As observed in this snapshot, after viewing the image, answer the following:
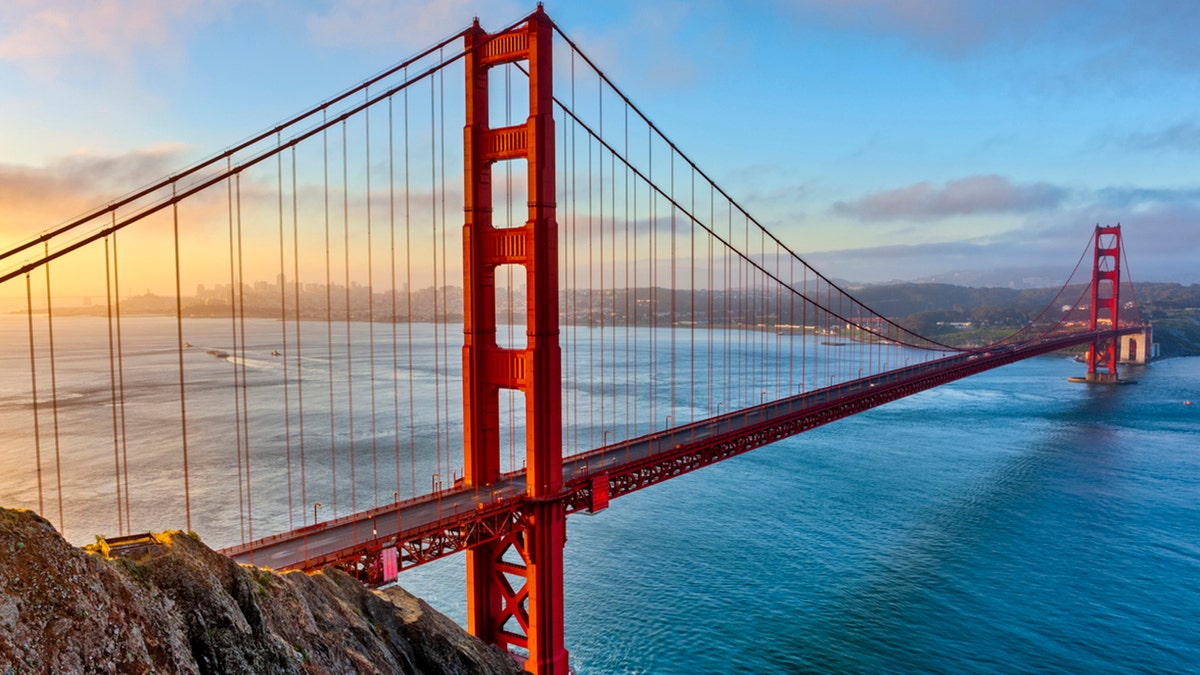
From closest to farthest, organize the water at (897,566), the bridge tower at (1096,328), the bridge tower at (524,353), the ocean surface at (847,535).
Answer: the bridge tower at (524,353)
the water at (897,566)
the ocean surface at (847,535)
the bridge tower at (1096,328)

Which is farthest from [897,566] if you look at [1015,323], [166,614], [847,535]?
[1015,323]

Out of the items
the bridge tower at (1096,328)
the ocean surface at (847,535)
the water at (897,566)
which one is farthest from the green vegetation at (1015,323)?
the water at (897,566)

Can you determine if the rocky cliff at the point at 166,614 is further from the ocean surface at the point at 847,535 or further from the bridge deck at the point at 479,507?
the ocean surface at the point at 847,535

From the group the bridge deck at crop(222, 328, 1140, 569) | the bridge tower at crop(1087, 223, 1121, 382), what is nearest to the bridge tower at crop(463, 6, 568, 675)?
the bridge deck at crop(222, 328, 1140, 569)

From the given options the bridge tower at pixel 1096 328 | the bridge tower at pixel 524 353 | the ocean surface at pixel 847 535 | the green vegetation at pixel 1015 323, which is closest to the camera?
the bridge tower at pixel 524 353

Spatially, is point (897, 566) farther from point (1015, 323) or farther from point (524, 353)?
point (1015, 323)

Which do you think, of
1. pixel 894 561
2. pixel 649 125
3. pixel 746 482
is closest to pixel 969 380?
pixel 746 482

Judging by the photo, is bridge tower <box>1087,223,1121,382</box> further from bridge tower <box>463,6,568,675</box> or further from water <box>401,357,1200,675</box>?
bridge tower <box>463,6,568,675</box>
